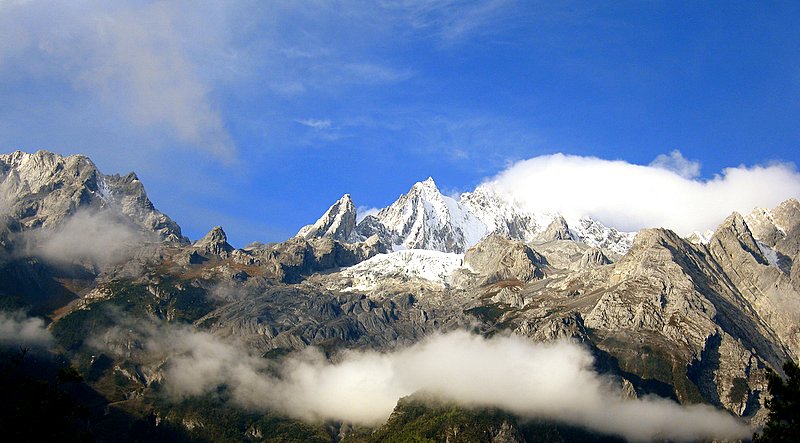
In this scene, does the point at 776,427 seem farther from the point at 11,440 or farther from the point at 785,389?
the point at 11,440

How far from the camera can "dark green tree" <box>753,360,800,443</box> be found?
121125 millimetres

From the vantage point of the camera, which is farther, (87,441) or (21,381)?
(21,381)

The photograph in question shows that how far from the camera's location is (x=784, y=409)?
125 meters

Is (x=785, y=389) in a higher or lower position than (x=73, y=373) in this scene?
lower

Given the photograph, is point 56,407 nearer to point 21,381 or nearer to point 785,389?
point 21,381

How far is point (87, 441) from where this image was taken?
14662cm

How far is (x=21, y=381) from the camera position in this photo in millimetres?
160250

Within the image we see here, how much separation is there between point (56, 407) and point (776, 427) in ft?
394

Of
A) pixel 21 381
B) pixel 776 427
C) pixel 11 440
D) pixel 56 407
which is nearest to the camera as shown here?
pixel 776 427

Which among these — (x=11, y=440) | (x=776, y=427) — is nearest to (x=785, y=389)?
(x=776, y=427)

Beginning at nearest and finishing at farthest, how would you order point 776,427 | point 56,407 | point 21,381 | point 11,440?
1. point 776,427
2. point 11,440
3. point 56,407
4. point 21,381

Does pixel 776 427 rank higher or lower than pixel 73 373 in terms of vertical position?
lower

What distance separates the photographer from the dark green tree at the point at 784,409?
121 metres

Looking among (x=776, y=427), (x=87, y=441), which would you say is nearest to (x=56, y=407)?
(x=87, y=441)
